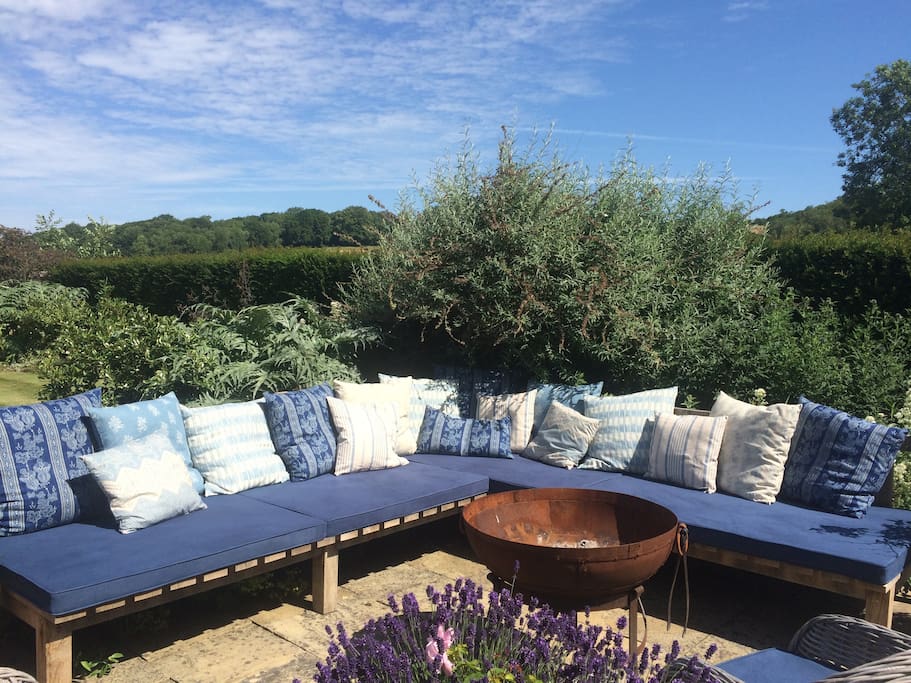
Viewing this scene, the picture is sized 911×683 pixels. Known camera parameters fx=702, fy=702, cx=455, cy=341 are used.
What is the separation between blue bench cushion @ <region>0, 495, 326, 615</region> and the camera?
7.82 feet

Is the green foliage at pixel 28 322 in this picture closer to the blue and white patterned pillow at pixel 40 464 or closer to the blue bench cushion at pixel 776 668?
the blue and white patterned pillow at pixel 40 464

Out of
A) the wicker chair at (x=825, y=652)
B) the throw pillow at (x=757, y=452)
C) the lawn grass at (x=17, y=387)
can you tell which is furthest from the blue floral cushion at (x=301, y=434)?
the lawn grass at (x=17, y=387)

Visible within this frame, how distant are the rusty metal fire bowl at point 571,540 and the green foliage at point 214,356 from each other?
2.34 m

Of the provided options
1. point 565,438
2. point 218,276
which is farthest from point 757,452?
point 218,276

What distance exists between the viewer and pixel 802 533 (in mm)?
3096

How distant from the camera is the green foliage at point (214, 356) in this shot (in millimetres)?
4512

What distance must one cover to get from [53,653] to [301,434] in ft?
5.36

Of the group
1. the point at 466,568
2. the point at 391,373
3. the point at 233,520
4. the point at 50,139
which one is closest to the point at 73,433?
the point at 233,520

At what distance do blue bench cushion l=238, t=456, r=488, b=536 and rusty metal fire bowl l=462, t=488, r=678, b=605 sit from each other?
3.09ft

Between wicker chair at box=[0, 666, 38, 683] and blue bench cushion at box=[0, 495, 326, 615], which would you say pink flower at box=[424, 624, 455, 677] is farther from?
blue bench cushion at box=[0, 495, 326, 615]

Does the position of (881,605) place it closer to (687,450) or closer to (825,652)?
(825,652)

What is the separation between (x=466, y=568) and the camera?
3.87 meters

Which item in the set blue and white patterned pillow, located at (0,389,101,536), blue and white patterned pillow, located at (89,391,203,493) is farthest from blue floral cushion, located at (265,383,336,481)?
blue and white patterned pillow, located at (0,389,101,536)

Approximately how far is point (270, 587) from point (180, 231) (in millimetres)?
14278
